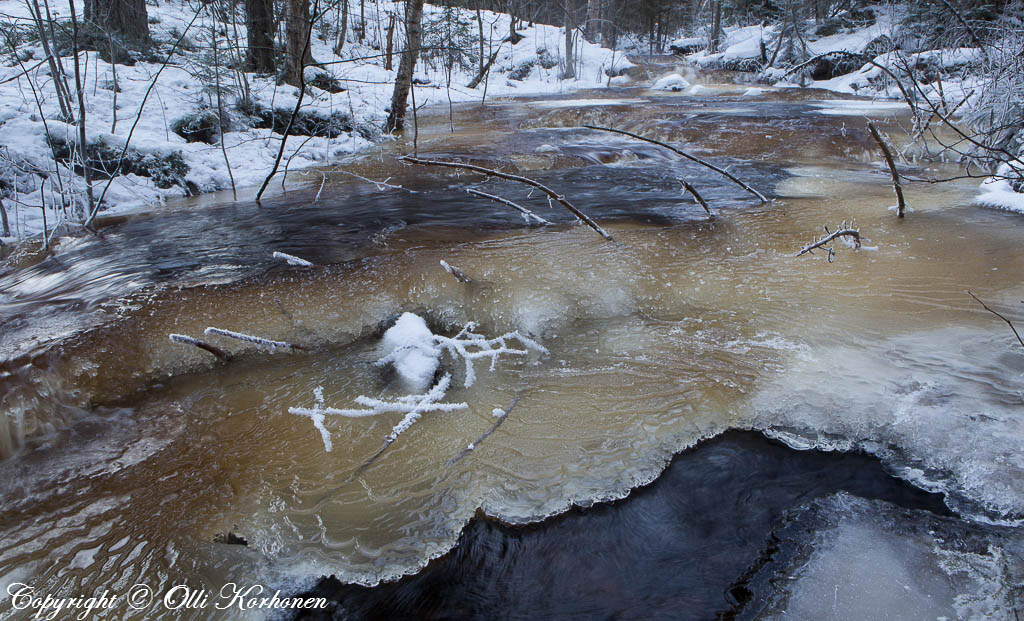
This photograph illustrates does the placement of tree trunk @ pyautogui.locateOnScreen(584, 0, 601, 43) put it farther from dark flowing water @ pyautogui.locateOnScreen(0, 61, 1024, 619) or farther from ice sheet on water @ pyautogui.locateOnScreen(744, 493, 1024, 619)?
ice sheet on water @ pyautogui.locateOnScreen(744, 493, 1024, 619)

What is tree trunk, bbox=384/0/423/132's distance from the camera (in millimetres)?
9023

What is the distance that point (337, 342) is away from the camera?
3.39 meters

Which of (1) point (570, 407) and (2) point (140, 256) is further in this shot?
(2) point (140, 256)

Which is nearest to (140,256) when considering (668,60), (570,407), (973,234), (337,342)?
(337,342)

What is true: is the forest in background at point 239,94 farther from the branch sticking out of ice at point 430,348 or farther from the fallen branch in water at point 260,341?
the fallen branch in water at point 260,341

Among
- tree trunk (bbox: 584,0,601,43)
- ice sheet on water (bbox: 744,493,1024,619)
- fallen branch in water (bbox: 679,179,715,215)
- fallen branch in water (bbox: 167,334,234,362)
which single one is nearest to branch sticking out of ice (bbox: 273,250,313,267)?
fallen branch in water (bbox: 167,334,234,362)

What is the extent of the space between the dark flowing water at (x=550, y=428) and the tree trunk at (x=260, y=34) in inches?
311

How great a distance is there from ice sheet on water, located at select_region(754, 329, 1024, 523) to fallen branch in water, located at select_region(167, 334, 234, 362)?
304cm

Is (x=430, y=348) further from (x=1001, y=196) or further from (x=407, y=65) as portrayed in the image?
(x=407, y=65)

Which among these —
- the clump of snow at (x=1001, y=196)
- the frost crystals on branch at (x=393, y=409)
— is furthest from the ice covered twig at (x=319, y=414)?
the clump of snow at (x=1001, y=196)

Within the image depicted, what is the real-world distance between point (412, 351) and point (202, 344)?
1171mm

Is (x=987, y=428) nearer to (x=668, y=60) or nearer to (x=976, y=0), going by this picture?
(x=976, y=0)

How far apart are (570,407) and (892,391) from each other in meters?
1.67

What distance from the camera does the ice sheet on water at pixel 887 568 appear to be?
179cm
